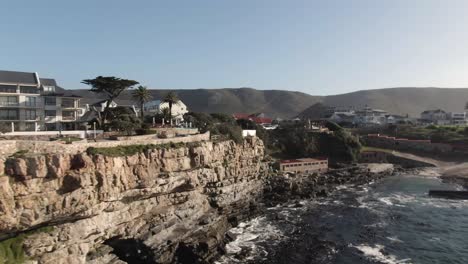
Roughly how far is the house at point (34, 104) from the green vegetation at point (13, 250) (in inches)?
893

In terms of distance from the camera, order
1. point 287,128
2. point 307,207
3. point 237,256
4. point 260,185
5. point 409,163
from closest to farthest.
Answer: point 237,256, point 307,207, point 260,185, point 409,163, point 287,128

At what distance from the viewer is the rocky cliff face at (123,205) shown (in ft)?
83.4

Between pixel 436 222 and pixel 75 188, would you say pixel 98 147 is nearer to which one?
pixel 75 188

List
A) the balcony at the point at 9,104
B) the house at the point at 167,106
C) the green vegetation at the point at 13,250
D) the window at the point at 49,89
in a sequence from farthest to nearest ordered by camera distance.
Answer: the house at the point at 167,106, the window at the point at 49,89, the balcony at the point at 9,104, the green vegetation at the point at 13,250

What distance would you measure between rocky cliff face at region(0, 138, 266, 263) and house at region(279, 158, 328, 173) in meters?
28.4

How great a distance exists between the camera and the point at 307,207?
54562mm

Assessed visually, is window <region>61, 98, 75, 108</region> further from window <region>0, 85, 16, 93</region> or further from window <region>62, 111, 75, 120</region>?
window <region>0, 85, 16, 93</region>

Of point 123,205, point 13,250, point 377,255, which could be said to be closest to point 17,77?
point 123,205

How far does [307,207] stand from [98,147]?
112ft

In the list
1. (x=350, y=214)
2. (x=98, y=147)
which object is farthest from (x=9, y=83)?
(x=350, y=214)

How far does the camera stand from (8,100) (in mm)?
45656

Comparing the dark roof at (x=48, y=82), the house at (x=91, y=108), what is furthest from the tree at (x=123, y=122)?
the dark roof at (x=48, y=82)

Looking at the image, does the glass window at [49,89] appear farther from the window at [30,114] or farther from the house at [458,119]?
the house at [458,119]

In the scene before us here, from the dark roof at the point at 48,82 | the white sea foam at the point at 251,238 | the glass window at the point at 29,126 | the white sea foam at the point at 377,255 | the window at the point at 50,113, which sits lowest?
the white sea foam at the point at 251,238
